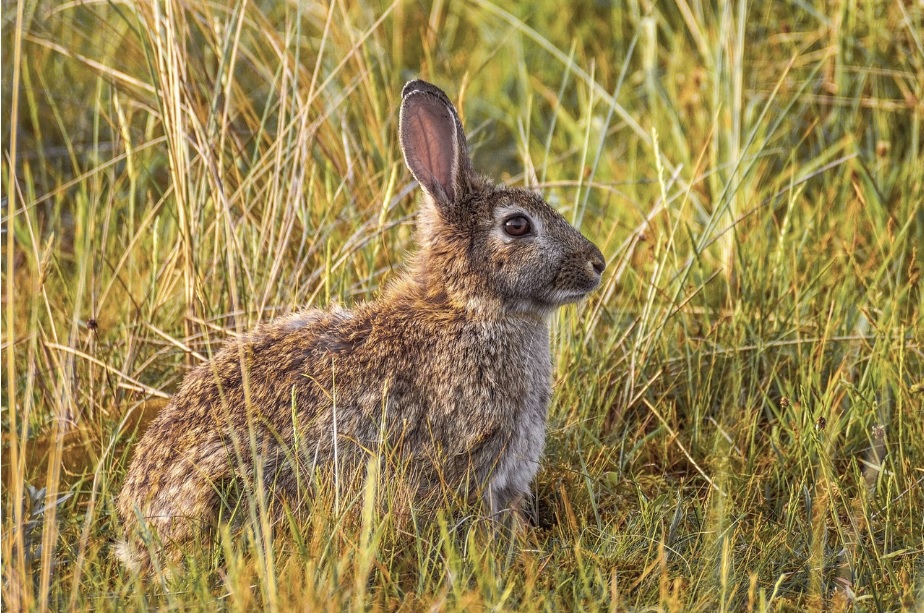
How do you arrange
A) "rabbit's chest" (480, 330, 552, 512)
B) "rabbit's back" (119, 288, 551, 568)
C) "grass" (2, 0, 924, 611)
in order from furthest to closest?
"rabbit's chest" (480, 330, 552, 512) < "rabbit's back" (119, 288, 551, 568) < "grass" (2, 0, 924, 611)

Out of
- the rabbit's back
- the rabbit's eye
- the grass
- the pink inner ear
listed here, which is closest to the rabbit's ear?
the pink inner ear

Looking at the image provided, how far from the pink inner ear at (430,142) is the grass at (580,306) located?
0.62 m

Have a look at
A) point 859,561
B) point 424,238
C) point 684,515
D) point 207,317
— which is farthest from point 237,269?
point 859,561

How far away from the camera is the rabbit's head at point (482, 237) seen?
392 cm

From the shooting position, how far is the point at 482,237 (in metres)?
3.97

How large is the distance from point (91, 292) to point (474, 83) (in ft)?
10.6

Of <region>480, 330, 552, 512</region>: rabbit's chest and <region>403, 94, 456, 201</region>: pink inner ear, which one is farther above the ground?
<region>403, 94, 456, 201</region>: pink inner ear

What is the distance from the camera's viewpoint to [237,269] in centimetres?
464

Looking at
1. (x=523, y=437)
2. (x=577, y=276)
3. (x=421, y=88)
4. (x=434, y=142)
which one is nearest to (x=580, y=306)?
(x=577, y=276)

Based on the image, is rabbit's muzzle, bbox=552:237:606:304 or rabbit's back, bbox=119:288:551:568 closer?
rabbit's back, bbox=119:288:551:568

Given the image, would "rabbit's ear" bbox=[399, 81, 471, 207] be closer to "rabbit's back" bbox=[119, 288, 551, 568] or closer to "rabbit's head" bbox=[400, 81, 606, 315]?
"rabbit's head" bbox=[400, 81, 606, 315]

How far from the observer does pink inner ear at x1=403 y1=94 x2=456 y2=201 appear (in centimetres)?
392

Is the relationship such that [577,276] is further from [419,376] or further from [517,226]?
[419,376]

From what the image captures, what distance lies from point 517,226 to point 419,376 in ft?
2.08
